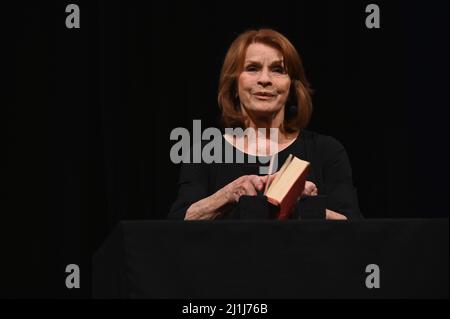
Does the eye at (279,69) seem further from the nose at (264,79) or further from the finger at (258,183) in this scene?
the finger at (258,183)

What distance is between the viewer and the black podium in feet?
5.62

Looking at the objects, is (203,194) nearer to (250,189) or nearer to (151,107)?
(250,189)

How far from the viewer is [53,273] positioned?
3.10 m

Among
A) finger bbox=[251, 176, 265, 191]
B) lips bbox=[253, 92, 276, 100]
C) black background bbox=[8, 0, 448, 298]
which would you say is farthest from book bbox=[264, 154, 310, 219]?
black background bbox=[8, 0, 448, 298]

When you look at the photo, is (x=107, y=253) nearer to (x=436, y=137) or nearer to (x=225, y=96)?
(x=225, y=96)

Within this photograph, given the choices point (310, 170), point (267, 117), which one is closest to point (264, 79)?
point (267, 117)

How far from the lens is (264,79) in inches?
99.1

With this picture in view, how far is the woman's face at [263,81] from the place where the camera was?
2.53 metres

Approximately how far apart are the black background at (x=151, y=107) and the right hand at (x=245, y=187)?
100cm

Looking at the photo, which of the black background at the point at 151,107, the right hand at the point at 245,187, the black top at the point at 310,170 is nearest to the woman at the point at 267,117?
the black top at the point at 310,170

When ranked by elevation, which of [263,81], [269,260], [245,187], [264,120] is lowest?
[269,260]

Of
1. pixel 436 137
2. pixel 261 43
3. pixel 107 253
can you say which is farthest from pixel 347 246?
pixel 436 137

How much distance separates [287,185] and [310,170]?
0.67 metres

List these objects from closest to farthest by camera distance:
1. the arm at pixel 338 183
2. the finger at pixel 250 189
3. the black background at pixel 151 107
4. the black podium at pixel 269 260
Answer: the black podium at pixel 269 260 < the finger at pixel 250 189 < the arm at pixel 338 183 < the black background at pixel 151 107
